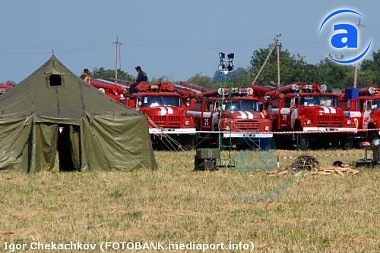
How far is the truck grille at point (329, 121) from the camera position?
3161 cm

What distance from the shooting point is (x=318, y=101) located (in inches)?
1272

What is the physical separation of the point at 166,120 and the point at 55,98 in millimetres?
9723

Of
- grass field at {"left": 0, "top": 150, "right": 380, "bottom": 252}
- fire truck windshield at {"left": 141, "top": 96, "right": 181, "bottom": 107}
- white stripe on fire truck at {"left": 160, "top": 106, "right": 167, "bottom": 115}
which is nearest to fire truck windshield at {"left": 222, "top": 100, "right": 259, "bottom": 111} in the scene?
fire truck windshield at {"left": 141, "top": 96, "right": 181, "bottom": 107}

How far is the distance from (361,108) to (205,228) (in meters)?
21.2

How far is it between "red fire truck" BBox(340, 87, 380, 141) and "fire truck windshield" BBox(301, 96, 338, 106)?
58 cm

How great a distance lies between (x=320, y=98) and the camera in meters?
32.5

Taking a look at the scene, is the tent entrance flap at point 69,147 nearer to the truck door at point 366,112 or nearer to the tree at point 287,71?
the truck door at point 366,112

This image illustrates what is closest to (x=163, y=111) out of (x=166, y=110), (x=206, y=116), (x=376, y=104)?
(x=166, y=110)

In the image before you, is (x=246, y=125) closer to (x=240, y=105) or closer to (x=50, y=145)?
(x=240, y=105)

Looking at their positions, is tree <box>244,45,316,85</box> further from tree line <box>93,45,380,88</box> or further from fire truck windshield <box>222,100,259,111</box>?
fire truck windshield <box>222,100,259,111</box>

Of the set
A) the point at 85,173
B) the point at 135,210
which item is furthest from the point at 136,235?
the point at 85,173

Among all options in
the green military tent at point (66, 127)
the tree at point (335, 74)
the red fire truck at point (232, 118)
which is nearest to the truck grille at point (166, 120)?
the red fire truck at point (232, 118)

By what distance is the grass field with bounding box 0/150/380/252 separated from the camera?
12141mm

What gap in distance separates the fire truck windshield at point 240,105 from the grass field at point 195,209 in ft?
33.4
